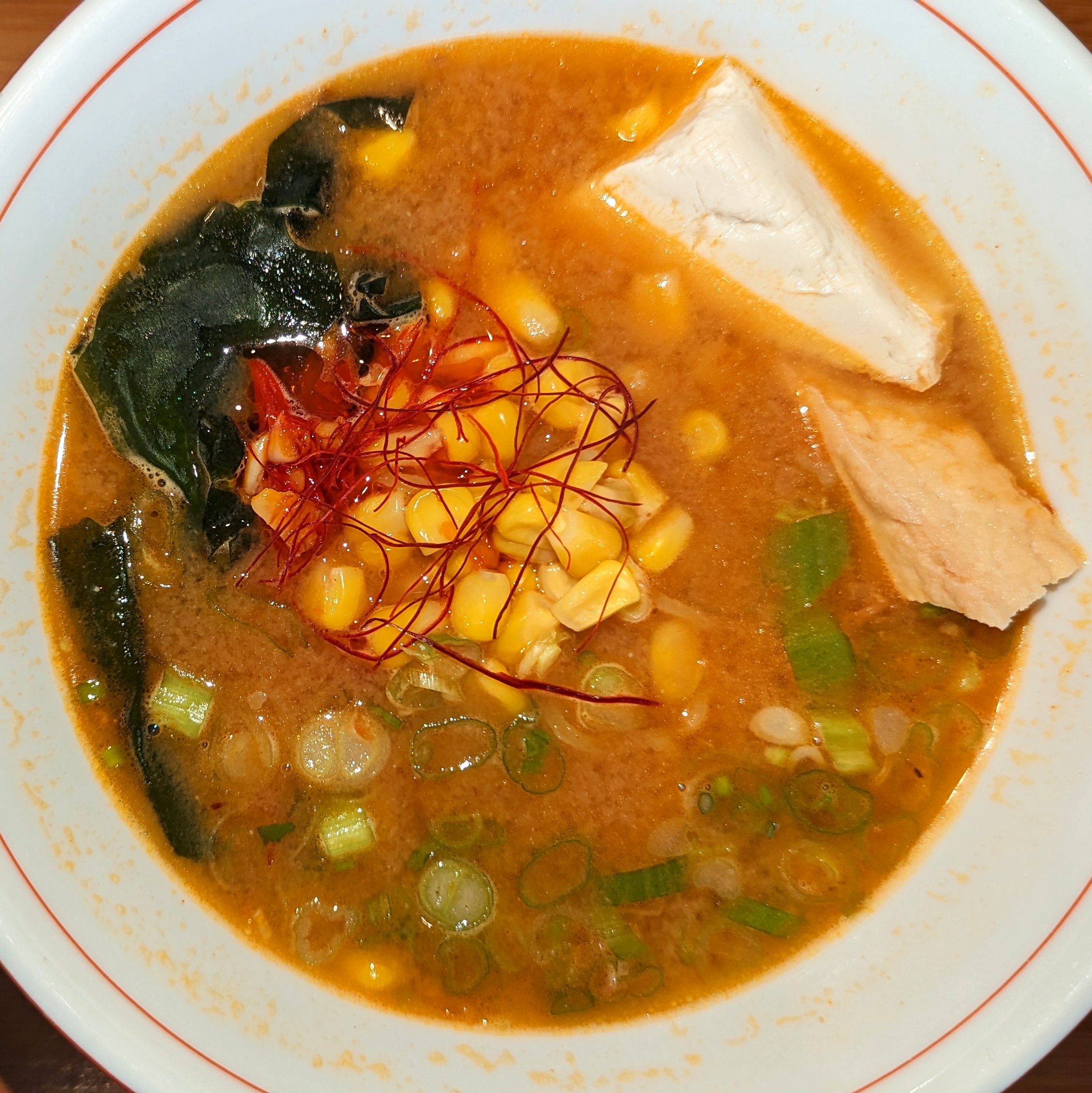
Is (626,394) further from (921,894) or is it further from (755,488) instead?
(921,894)

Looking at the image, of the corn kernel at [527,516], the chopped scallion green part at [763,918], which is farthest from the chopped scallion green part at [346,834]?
the chopped scallion green part at [763,918]

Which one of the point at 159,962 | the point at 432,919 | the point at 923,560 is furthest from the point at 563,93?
the point at 159,962

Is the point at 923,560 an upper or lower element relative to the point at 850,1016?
upper

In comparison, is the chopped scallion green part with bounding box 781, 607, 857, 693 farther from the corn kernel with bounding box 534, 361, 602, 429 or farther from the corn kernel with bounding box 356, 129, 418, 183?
the corn kernel with bounding box 356, 129, 418, 183

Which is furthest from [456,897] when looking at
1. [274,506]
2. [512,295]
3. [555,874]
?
[512,295]

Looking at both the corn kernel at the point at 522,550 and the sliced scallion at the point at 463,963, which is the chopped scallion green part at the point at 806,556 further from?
the sliced scallion at the point at 463,963
